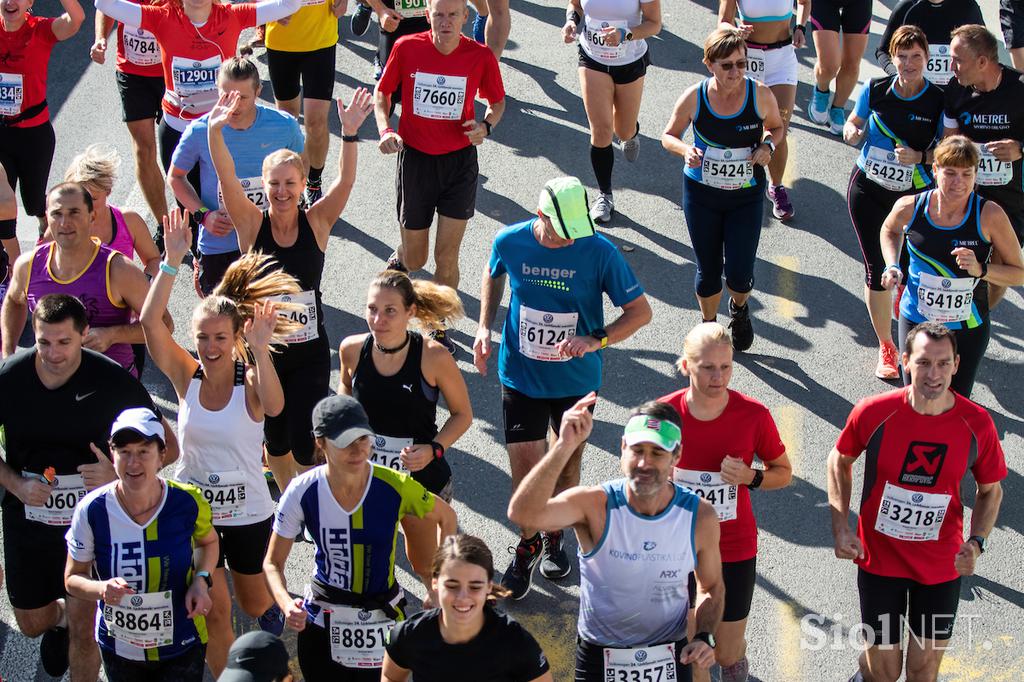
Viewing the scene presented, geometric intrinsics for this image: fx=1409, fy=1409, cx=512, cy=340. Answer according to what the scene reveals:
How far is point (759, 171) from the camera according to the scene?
8.30 m

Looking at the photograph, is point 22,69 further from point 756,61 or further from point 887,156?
point 887,156

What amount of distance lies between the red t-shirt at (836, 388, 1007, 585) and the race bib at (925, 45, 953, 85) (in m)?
4.75

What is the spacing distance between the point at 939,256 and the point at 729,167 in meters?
1.48

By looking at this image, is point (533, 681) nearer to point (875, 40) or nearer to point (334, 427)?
point (334, 427)

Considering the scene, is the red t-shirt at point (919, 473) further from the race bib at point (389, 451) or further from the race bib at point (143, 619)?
the race bib at point (143, 619)

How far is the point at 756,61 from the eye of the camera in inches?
399

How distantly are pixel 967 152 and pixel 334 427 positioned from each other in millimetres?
3581

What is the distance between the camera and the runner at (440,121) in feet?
27.9

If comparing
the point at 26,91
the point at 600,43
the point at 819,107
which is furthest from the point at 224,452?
the point at 819,107

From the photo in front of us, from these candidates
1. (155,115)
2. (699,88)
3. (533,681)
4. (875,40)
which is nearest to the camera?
(533,681)

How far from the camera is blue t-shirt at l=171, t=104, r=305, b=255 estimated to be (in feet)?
25.4

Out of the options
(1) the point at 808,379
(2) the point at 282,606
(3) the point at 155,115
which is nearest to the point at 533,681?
(2) the point at 282,606

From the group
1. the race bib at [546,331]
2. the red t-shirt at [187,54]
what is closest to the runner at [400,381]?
the race bib at [546,331]

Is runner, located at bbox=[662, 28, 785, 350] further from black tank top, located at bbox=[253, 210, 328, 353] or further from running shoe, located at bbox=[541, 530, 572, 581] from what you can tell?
black tank top, located at bbox=[253, 210, 328, 353]
